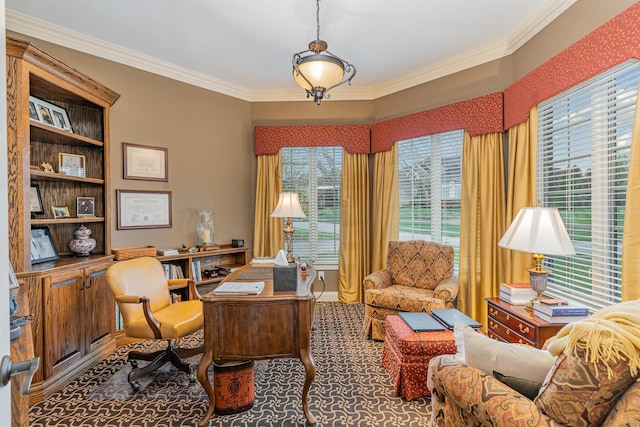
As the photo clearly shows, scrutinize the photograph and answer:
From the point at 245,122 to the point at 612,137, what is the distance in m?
3.95

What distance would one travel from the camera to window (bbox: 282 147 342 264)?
14.8ft

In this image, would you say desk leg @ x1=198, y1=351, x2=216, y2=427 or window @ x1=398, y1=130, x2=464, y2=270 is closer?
desk leg @ x1=198, y1=351, x2=216, y2=427

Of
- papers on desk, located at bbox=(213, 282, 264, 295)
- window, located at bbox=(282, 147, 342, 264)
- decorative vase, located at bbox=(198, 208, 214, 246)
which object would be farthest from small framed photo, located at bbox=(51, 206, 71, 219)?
window, located at bbox=(282, 147, 342, 264)

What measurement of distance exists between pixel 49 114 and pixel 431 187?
399 cm

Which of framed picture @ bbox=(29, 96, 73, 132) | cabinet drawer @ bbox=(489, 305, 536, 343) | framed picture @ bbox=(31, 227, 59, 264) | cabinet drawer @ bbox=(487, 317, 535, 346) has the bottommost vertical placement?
cabinet drawer @ bbox=(487, 317, 535, 346)

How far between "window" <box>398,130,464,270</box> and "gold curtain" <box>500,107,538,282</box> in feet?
2.23

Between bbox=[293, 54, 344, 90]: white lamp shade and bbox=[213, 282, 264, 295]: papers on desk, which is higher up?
bbox=[293, 54, 344, 90]: white lamp shade

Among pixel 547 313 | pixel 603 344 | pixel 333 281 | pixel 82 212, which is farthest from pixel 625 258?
pixel 82 212

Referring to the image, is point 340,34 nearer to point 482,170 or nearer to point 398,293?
point 482,170

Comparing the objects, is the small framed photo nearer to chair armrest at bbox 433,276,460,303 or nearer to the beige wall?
the beige wall

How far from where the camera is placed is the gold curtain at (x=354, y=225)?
438cm

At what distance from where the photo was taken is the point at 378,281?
11.0 feet

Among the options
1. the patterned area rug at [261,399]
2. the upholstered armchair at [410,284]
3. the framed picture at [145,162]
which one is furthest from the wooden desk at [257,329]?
the framed picture at [145,162]

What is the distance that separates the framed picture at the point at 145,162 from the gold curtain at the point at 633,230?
413 cm
